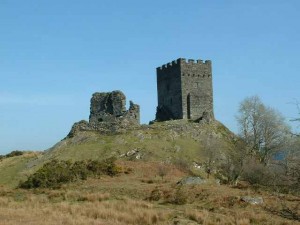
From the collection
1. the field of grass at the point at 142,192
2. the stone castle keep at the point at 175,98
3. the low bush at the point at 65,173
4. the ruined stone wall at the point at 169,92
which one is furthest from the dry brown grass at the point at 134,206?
the ruined stone wall at the point at 169,92

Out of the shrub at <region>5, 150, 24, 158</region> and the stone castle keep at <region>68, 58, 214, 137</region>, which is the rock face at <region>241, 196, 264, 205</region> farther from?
the shrub at <region>5, 150, 24, 158</region>

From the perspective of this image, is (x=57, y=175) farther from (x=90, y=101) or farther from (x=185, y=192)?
(x=90, y=101)

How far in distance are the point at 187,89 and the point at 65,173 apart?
1032 inches

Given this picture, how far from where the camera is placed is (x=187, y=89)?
59.0m

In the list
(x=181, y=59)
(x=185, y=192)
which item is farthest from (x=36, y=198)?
(x=181, y=59)

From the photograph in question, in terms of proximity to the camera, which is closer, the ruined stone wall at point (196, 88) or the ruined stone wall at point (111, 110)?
the ruined stone wall at point (111, 110)

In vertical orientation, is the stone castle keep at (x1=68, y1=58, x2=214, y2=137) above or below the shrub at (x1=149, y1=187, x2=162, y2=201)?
above

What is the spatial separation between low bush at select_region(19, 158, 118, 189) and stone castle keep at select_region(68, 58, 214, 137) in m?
13.3

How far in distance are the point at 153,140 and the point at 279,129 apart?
1627cm

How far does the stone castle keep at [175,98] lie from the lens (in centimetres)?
5547

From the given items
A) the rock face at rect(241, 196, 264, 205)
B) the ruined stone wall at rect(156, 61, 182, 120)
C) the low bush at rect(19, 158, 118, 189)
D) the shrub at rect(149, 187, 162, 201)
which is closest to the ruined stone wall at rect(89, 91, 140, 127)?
the ruined stone wall at rect(156, 61, 182, 120)

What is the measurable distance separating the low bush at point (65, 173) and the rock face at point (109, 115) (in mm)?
11167

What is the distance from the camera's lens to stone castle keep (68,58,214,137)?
55.5m

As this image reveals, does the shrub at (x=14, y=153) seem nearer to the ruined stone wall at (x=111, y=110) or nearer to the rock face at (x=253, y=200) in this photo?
the ruined stone wall at (x=111, y=110)
